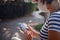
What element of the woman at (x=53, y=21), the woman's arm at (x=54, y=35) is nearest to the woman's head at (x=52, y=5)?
the woman at (x=53, y=21)

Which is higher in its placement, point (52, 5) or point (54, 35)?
point (52, 5)

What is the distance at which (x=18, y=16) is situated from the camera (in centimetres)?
616

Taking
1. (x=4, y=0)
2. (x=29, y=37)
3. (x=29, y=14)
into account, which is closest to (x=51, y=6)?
(x=29, y=37)

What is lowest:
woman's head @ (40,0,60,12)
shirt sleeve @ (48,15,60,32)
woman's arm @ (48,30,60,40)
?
woman's arm @ (48,30,60,40)

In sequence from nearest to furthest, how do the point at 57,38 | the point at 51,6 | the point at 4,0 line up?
the point at 57,38 < the point at 51,6 < the point at 4,0

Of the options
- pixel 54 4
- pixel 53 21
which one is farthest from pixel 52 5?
pixel 53 21

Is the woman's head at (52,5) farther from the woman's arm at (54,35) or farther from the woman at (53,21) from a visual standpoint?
the woman's arm at (54,35)

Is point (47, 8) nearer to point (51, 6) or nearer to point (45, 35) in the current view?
point (51, 6)

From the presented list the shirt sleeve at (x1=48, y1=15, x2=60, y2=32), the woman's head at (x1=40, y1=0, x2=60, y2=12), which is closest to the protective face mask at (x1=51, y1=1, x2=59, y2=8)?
the woman's head at (x1=40, y1=0, x2=60, y2=12)

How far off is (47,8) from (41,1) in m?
0.06

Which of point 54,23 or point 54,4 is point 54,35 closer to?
point 54,23

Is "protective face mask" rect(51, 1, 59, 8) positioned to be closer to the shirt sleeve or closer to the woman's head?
the woman's head

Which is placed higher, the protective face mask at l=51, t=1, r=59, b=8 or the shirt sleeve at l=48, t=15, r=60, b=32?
the protective face mask at l=51, t=1, r=59, b=8

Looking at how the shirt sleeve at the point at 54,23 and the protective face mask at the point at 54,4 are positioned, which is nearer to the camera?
the shirt sleeve at the point at 54,23
